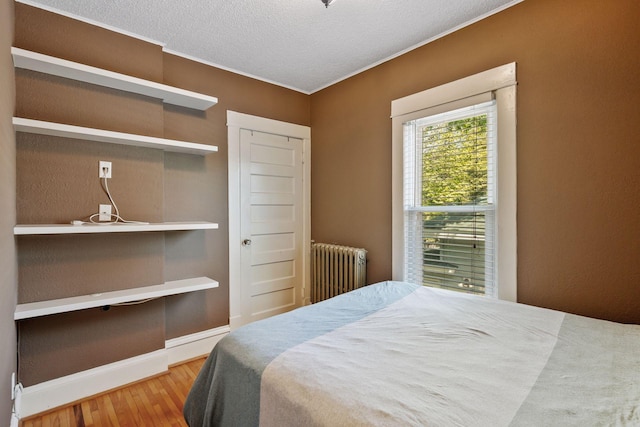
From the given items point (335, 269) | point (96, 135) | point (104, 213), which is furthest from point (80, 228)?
point (335, 269)

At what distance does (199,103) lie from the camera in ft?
8.22

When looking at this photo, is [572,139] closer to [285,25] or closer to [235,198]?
[285,25]

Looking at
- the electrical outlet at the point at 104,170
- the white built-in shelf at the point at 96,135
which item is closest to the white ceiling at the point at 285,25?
the white built-in shelf at the point at 96,135

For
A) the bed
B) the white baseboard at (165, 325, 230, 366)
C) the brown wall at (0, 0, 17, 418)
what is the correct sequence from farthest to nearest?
1. the white baseboard at (165, 325, 230, 366)
2. the brown wall at (0, 0, 17, 418)
3. the bed

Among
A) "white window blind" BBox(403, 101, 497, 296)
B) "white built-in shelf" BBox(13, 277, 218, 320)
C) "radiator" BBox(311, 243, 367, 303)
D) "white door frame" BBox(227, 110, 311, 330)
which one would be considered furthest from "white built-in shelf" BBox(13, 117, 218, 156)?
"white window blind" BBox(403, 101, 497, 296)

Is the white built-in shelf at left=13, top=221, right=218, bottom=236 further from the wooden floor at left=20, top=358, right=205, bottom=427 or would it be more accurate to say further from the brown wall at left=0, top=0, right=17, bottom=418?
the wooden floor at left=20, top=358, right=205, bottom=427

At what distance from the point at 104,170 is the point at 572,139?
9.88ft

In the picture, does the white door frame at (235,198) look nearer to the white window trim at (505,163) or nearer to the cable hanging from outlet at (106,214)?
the cable hanging from outlet at (106,214)

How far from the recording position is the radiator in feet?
9.10

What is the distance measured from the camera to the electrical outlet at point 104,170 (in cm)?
213

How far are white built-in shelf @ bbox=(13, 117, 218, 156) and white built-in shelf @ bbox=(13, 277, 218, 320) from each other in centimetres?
106

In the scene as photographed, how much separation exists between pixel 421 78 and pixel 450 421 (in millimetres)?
2336

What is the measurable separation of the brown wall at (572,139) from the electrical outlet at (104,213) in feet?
8.48

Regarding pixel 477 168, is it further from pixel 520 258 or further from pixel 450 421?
pixel 450 421
